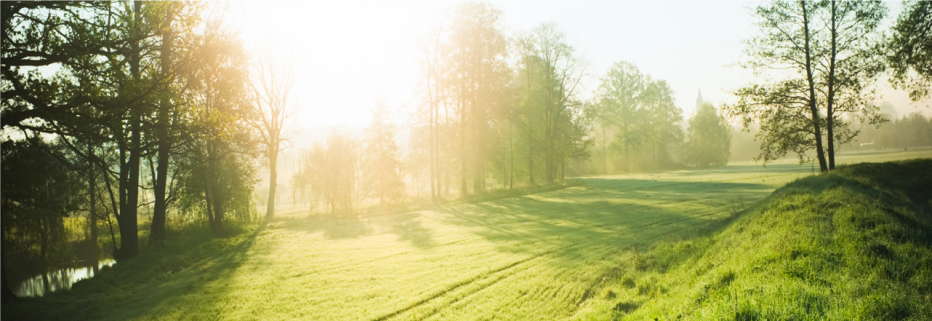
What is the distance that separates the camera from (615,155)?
63938 mm

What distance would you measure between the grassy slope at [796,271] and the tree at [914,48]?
13.4m

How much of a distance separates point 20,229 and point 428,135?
23.1 meters

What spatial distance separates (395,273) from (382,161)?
22.5 metres

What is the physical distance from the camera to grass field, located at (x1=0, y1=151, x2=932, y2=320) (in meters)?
8.15

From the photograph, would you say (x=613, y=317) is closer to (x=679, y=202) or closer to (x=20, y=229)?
(x=679, y=202)

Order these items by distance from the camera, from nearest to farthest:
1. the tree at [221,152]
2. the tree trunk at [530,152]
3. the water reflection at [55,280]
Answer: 1. the water reflection at [55,280]
2. the tree at [221,152]
3. the tree trunk at [530,152]

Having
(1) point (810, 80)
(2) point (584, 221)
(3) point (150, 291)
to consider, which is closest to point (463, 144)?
(2) point (584, 221)

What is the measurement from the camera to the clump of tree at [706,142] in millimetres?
71688

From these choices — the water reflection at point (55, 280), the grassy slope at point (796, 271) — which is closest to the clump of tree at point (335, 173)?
the water reflection at point (55, 280)

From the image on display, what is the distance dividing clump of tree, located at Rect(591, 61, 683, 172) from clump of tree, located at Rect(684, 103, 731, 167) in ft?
31.2

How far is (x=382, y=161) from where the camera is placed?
107 feet

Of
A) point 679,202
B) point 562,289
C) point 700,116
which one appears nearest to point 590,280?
point 562,289

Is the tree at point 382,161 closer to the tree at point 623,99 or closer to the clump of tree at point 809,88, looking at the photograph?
the clump of tree at point 809,88

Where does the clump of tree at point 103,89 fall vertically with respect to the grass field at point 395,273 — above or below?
above
